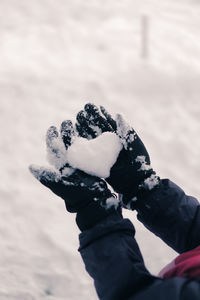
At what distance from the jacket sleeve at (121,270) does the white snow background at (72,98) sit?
24.5 inches

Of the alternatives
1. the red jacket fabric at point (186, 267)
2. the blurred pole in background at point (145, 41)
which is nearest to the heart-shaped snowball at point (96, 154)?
the red jacket fabric at point (186, 267)

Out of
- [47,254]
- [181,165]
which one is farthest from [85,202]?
[181,165]

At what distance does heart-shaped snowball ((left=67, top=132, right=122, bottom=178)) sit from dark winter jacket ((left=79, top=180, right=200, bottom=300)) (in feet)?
0.68

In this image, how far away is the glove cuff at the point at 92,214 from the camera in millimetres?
1316

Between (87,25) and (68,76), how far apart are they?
119cm

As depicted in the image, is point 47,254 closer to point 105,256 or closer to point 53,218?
point 53,218

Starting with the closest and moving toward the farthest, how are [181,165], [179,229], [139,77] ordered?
[179,229] < [181,165] < [139,77]

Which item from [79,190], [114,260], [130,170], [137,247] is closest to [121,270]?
[114,260]

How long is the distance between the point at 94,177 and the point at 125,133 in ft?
0.75

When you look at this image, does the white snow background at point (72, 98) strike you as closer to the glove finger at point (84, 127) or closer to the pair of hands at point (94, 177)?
the pair of hands at point (94, 177)

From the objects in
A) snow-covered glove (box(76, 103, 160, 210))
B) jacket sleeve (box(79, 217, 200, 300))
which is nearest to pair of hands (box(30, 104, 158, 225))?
snow-covered glove (box(76, 103, 160, 210))

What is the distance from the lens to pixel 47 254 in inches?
78.5

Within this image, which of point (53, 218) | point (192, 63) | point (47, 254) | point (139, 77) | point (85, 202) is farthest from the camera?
point (192, 63)

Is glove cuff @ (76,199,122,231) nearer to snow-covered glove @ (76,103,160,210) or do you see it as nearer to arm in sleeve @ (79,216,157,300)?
arm in sleeve @ (79,216,157,300)
